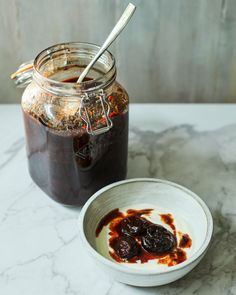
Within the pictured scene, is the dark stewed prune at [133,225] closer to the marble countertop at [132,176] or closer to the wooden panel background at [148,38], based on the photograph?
the marble countertop at [132,176]

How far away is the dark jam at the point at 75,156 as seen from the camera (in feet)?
3.08

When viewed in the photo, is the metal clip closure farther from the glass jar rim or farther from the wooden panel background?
the wooden panel background

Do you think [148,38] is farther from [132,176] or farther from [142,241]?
[142,241]

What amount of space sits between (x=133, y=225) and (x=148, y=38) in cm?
49

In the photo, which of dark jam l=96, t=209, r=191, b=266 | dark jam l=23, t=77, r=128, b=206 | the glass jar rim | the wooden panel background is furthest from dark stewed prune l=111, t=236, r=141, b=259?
the wooden panel background

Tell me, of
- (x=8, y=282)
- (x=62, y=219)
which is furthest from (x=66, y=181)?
(x=8, y=282)

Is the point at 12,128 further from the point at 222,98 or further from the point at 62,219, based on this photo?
the point at 222,98

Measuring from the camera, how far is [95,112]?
93cm

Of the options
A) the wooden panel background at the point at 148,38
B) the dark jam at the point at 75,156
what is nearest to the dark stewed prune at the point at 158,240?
the dark jam at the point at 75,156

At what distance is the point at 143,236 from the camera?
0.93m

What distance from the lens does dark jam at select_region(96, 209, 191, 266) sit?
90 centimetres

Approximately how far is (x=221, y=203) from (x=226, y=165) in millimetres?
116

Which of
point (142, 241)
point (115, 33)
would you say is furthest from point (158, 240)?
point (115, 33)

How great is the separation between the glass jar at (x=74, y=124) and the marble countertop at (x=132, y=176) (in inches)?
2.4
